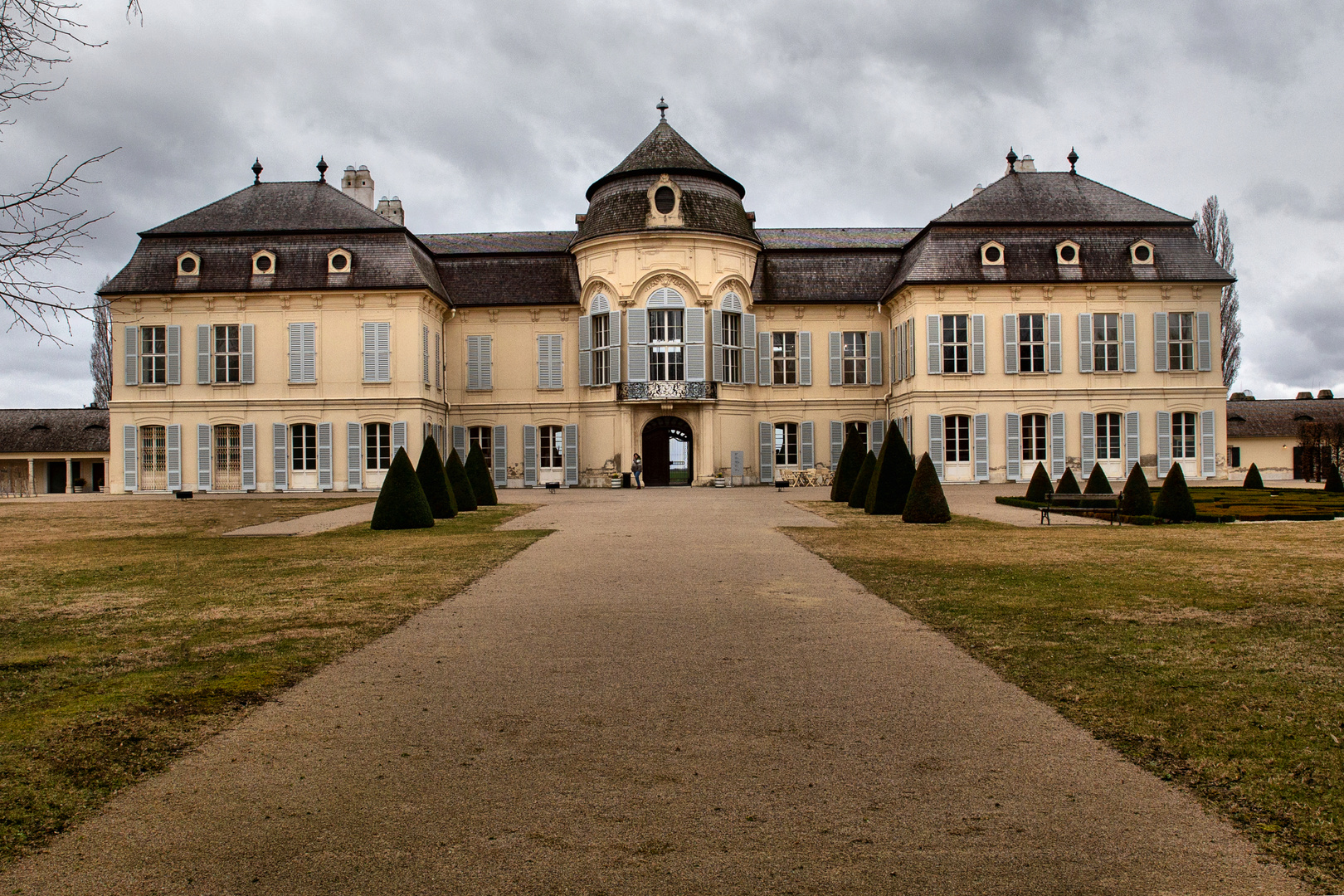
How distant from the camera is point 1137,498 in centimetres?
1842

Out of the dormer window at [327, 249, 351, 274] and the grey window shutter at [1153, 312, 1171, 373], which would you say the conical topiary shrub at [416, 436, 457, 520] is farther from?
the grey window shutter at [1153, 312, 1171, 373]

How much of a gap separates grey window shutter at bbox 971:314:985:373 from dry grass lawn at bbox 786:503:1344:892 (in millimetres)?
19708

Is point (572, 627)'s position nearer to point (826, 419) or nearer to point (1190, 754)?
point (1190, 754)

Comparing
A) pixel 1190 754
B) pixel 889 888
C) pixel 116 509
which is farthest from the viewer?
pixel 116 509

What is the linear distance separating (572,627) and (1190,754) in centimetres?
479

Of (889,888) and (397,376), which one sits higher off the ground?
(397,376)

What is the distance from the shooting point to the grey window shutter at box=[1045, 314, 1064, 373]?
112 ft

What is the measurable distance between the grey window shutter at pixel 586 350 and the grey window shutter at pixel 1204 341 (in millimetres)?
21938

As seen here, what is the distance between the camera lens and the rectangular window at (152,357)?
34.0 m

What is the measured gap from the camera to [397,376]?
33.7 meters

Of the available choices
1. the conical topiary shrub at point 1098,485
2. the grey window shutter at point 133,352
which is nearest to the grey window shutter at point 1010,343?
the conical topiary shrub at point 1098,485

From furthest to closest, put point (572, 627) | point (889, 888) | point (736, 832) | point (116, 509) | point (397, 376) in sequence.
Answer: point (397, 376) → point (116, 509) → point (572, 627) → point (736, 832) → point (889, 888)

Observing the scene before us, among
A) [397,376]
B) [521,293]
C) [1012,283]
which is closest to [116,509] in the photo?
[397,376]

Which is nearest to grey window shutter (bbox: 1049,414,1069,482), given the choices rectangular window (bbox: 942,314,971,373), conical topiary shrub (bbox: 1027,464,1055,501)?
rectangular window (bbox: 942,314,971,373)
